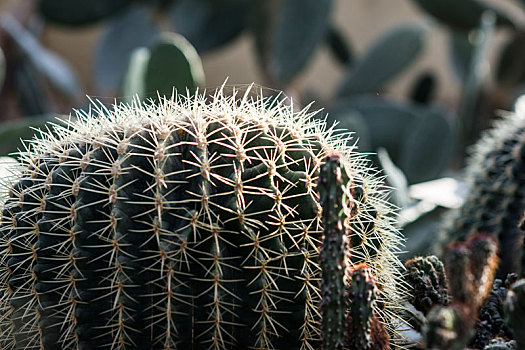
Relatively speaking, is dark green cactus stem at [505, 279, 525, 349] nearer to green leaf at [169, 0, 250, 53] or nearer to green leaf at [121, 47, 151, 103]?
green leaf at [121, 47, 151, 103]

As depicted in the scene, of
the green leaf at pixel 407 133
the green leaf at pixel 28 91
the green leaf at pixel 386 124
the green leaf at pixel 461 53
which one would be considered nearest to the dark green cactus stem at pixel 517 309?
the green leaf at pixel 407 133

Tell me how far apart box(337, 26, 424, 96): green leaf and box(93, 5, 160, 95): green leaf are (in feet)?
3.25

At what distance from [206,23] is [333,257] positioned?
3087mm

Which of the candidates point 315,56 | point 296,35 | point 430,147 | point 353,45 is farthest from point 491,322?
point 353,45

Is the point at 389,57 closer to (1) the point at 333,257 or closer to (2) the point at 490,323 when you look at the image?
(2) the point at 490,323

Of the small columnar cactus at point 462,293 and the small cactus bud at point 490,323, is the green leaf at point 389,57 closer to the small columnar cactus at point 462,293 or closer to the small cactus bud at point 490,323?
the small cactus bud at point 490,323

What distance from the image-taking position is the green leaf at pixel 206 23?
354cm

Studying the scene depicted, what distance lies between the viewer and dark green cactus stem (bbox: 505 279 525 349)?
0.61 metres

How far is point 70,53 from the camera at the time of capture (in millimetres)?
4992

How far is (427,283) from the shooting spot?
771 millimetres

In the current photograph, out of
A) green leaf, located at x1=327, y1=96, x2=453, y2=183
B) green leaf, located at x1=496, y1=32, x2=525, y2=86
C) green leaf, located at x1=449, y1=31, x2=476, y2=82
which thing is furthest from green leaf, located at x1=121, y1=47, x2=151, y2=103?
green leaf, located at x1=449, y1=31, x2=476, y2=82

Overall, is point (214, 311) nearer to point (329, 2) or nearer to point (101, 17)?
point (329, 2)

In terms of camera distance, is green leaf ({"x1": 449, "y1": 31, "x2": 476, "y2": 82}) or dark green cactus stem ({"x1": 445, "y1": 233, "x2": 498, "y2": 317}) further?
green leaf ({"x1": 449, "y1": 31, "x2": 476, "y2": 82})

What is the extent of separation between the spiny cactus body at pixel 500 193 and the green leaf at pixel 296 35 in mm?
1428
